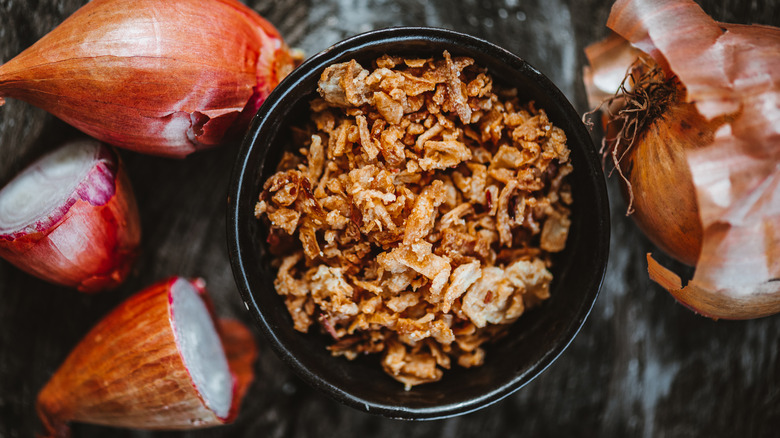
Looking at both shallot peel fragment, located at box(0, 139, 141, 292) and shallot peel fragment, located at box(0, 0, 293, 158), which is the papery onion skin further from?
shallot peel fragment, located at box(0, 139, 141, 292)

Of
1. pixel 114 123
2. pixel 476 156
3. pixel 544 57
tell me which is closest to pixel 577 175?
pixel 476 156

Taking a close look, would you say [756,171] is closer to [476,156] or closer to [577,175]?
[577,175]

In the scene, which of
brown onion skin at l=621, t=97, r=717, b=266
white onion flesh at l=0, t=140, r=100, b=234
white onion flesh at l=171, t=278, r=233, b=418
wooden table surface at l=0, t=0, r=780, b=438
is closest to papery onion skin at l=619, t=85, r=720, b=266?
brown onion skin at l=621, t=97, r=717, b=266

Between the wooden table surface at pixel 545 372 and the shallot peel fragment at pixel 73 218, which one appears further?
the wooden table surface at pixel 545 372

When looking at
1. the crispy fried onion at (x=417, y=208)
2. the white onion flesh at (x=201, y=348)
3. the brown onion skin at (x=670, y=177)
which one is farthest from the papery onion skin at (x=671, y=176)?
the white onion flesh at (x=201, y=348)

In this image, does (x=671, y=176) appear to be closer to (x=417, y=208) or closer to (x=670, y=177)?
(x=670, y=177)

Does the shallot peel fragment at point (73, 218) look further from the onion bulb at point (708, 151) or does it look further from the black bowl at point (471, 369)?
the onion bulb at point (708, 151)
